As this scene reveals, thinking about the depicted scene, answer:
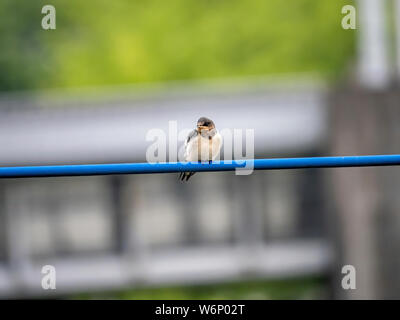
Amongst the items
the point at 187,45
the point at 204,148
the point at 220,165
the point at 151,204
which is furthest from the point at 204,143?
the point at 187,45

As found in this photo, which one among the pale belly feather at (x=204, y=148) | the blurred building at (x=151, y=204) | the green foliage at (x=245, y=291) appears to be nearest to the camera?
the pale belly feather at (x=204, y=148)

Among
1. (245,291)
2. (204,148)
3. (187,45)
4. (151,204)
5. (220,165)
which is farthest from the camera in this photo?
(187,45)

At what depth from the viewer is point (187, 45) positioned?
19062 mm

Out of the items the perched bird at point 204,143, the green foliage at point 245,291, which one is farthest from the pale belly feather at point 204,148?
the green foliage at point 245,291

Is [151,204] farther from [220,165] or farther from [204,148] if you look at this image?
[220,165]

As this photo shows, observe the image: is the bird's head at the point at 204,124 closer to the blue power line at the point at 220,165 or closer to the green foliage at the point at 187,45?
the blue power line at the point at 220,165

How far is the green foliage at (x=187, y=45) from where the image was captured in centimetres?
1914

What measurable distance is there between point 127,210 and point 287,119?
2574mm

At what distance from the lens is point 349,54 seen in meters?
19.6

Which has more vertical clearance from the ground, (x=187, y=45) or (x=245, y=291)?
(x=187, y=45)

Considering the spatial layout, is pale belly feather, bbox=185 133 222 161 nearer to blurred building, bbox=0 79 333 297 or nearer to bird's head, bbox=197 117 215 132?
bird's head, bbox=197 117 215 132
